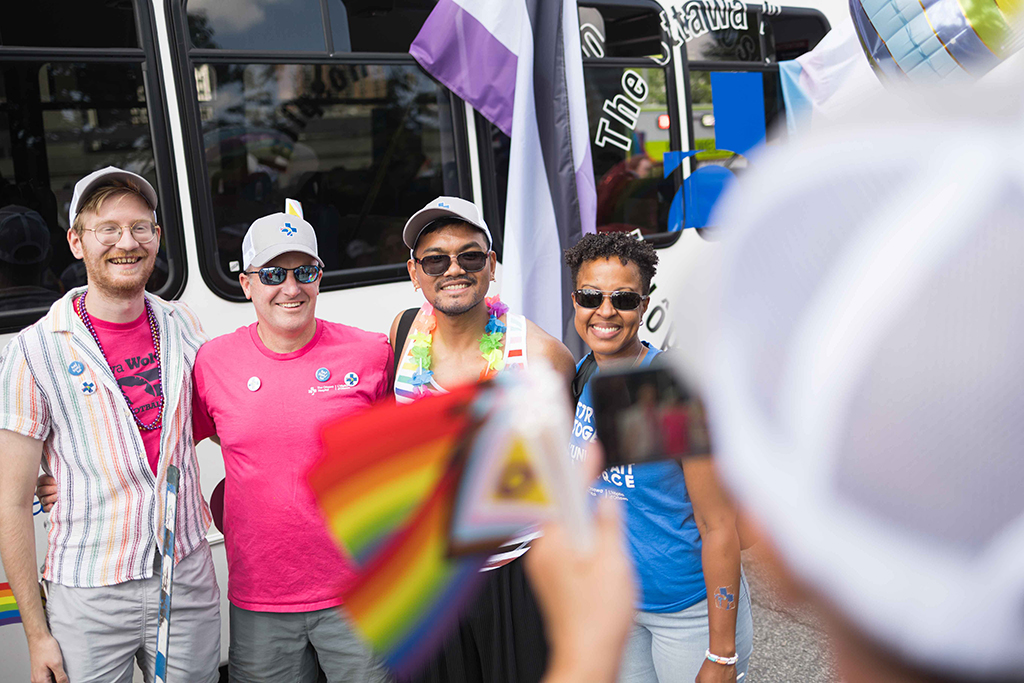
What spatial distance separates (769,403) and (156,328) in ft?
7.16

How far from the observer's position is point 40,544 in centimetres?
282

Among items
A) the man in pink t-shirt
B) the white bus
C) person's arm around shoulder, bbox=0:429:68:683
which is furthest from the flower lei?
person's arm around shoulder, bbox=0:429:68:683

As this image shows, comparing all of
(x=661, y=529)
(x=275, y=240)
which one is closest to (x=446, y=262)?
(x=275, y=240)

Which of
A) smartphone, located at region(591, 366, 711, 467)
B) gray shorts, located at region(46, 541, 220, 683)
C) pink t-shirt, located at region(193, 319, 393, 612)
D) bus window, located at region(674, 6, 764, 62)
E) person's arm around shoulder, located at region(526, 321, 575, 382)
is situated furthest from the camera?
bus window, located at region(674, 6, 764, 62)

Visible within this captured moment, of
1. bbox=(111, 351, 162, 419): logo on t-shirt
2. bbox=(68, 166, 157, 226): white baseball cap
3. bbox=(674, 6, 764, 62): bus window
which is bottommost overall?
bbox=(111, 351, 162, 419): logo on t-shirt

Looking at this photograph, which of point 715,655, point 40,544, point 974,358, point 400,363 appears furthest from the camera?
point 40,544

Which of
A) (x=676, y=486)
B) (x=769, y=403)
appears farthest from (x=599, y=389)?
(x=676, y=486)

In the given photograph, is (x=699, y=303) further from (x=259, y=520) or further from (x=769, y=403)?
(x=259, y=520)

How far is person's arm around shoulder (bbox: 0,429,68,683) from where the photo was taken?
2086mm

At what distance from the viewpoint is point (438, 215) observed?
246 cm

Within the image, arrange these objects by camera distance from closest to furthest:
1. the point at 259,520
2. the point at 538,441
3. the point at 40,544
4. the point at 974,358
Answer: the point at 974,358
the point at 538,441
the point at 259,520
the point at 40,544

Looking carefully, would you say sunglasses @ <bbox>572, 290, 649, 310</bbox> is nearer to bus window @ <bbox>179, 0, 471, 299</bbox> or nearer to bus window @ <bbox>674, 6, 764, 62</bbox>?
bus window @ <bbox>179, 0, 471, 299</bbox>

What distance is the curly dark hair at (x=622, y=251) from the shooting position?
229 centimetres

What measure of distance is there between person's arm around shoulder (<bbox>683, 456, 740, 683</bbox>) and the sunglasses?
0.50m
